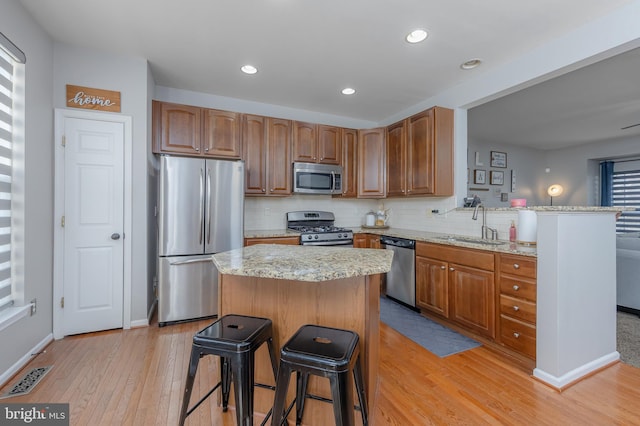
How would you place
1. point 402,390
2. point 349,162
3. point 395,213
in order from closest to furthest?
1. point 402,390
2. point 349,162
3. point 395,213

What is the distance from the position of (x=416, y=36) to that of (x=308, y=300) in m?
2.26

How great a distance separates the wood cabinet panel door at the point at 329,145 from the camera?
156 inches

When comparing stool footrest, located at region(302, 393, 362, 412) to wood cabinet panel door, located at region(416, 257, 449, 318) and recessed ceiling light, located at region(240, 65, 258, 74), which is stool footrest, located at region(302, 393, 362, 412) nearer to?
wood cabinet panel door, located at region(416, 257, 449, 318)

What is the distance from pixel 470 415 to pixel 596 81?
3815 mm

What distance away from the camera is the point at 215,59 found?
9.21 feet

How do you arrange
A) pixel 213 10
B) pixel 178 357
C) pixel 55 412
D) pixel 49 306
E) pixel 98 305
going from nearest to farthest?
1. pixel 55 412
2. pixel 213 10
3. pixel 178 357
4. pixel 49 306
5. pixel 98 305

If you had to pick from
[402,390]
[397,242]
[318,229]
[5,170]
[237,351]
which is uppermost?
[5,170]

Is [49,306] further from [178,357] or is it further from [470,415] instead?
[470,415]

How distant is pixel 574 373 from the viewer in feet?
6.49

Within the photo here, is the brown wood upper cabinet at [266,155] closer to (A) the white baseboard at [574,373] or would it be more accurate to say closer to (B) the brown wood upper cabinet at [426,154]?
(B) the brown wood upper cabinet at [426,154]

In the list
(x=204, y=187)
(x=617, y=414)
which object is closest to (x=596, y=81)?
(x=617, y=414)

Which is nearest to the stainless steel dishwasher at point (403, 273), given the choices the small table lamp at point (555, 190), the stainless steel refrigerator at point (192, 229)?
the stainless steel refrigerator at point (192, 229)

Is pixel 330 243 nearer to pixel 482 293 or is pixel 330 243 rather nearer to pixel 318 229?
pixel 318 229

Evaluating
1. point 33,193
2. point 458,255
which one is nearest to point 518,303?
point 458,255
